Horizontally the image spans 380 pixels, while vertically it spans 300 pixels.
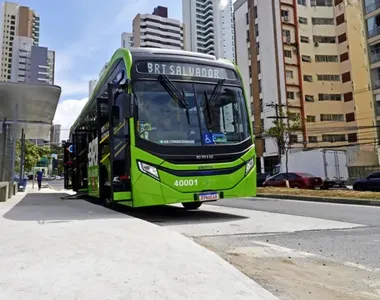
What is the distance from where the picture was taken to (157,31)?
379ft

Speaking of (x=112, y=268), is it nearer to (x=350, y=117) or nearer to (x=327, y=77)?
(x=350, y=117)

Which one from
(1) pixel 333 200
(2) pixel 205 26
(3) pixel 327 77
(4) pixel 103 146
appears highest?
(2) pixel 205 26

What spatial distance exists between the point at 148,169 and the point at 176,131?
102 centimetres

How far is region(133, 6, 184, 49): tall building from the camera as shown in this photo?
113 metres

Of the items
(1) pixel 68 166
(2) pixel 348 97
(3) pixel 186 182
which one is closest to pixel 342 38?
(2) pixel 348 97

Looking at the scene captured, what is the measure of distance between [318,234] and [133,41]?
11967 cm

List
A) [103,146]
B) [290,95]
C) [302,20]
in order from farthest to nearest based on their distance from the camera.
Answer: [302,20]
[290,95]
[103,146]

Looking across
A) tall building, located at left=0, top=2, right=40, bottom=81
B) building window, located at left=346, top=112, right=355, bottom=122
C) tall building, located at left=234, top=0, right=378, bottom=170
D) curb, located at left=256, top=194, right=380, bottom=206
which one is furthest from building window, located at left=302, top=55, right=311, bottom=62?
tall building, located at left=0, top=2, right=40, bottom=81

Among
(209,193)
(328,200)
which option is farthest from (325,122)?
(209,193)

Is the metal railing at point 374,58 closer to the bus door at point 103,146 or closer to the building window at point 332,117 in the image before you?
the building window at point 332,117

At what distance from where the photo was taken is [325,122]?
5184 cm

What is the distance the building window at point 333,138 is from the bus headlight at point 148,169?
4776cm

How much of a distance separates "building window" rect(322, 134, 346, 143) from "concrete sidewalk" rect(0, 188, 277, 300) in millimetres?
49411

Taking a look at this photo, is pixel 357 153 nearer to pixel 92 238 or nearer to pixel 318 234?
pixel 318 234
